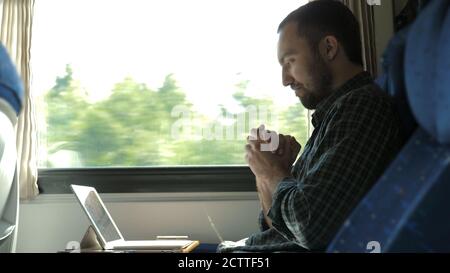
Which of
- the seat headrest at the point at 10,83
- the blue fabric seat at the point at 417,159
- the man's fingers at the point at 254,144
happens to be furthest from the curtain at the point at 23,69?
the blue fabric seat at the point at 417,159

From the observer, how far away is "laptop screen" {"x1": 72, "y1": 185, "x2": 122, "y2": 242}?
0.62m

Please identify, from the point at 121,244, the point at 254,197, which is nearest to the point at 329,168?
the point at 254,197

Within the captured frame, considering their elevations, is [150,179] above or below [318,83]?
below

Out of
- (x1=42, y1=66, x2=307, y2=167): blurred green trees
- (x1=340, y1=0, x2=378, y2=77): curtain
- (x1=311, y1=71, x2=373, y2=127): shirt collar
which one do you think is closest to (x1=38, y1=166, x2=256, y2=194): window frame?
(x1=42, y1=66, x2=307, y2=167): blurred green trees

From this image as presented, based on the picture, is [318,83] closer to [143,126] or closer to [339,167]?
[339,167]

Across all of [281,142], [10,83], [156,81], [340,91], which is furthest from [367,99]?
[10,83]

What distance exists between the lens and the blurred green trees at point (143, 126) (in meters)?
0.66

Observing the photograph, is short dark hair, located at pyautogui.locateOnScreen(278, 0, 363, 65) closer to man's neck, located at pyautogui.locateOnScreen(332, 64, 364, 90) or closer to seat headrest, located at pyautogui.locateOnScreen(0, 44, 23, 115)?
man's neck, located at pyautogui.locateOnScreen(332, 64, 364, 90)

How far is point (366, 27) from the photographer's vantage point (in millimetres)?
636

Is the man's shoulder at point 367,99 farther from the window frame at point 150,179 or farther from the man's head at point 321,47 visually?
Answer: the window frame at point 150,179

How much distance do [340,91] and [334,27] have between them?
9 centimetres

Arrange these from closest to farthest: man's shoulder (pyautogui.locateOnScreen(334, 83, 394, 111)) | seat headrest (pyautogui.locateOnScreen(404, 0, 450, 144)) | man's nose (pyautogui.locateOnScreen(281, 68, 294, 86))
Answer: seat headrest (pyautogui.locateOnScreen(404, 0, 450, 144)) < man's shoulder (pyautogui.locateOnScreen(334, 83, 394, 111)) < man's nose (pyautogui.locateOnScreen(281, 68, 294, 86))

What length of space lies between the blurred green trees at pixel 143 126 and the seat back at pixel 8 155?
0.05 meters

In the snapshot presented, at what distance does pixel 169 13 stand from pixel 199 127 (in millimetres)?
178
